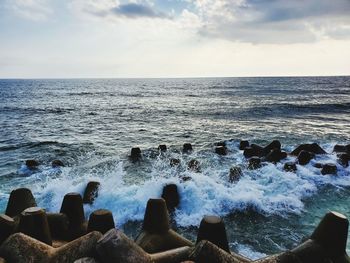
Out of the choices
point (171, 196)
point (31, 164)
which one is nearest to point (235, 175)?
point (171, 196)

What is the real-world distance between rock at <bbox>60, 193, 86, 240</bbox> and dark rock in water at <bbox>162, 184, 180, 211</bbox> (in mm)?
3270

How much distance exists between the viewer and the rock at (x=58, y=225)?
5.68m

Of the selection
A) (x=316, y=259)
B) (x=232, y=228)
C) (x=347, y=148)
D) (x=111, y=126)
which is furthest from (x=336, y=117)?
(x=316, y=259)

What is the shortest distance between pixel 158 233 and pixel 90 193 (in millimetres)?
4166

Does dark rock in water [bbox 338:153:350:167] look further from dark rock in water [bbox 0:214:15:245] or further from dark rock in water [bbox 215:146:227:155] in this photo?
dark rock in water [bbox 0:214:15:245]

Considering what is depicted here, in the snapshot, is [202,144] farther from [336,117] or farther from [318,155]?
[336,117]

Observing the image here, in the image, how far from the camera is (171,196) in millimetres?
8922

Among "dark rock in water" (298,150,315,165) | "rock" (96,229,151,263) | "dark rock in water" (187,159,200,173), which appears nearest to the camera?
"rock" (96,229,151,263)

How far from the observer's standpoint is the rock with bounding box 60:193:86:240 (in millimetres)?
5801

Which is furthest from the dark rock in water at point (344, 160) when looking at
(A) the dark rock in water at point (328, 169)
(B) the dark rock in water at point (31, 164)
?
(B) the dark rock in water at point (31, 164)

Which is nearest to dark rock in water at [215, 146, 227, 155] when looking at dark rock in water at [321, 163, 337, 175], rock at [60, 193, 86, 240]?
dark rock in water at [321, 163, 337, 175]

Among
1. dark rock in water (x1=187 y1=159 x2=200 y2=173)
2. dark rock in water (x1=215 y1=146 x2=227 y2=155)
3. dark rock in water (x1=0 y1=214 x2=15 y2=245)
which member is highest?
dark rock in water (x1=0 y1=214 x2=15 y2=245)

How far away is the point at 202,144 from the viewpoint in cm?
1877

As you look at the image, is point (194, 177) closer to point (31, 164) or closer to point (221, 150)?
point (221, 150)
